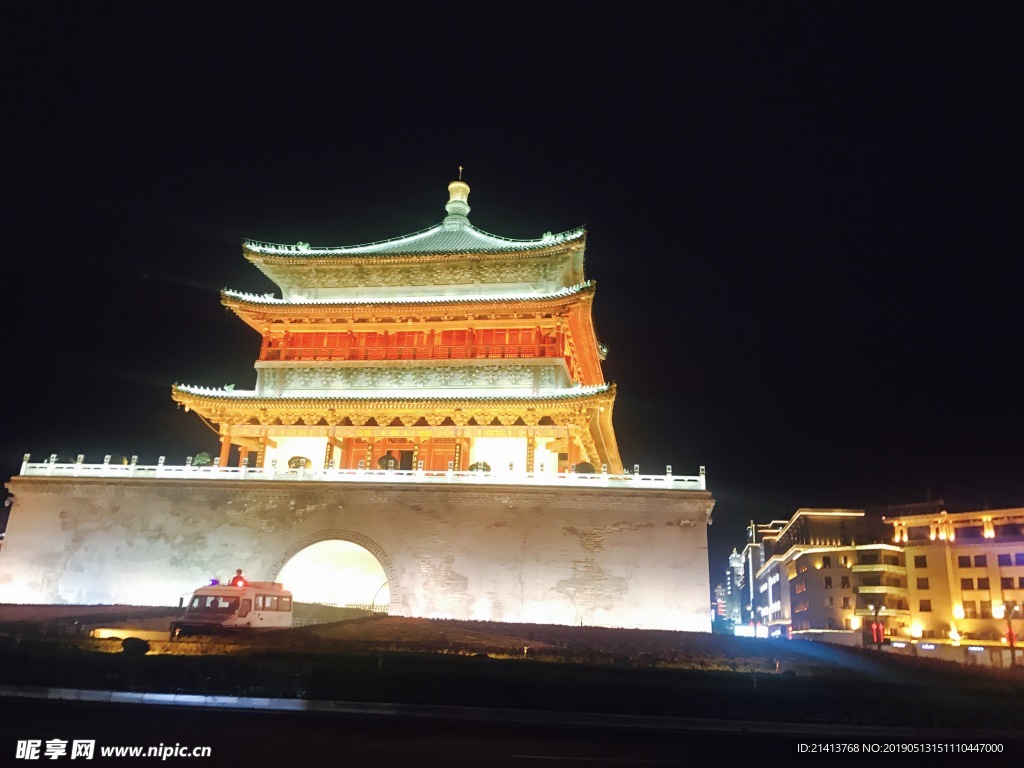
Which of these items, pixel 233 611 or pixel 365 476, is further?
pixel 365 476

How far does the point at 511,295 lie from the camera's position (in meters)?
29.3

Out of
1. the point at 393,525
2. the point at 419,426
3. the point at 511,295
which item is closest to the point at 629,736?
the point at 393,525

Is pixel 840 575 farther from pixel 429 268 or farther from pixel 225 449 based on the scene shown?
pixel 225 449

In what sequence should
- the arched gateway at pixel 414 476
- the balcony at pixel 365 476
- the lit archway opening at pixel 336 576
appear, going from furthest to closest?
the lit archway opening at pixel 336 576 < the balcony at pixel 365 476 < the arched gateway at pixel 414 476

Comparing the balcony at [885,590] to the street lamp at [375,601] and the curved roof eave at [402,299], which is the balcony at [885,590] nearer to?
the curved roof eave at [402,299]

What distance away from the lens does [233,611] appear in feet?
56.6

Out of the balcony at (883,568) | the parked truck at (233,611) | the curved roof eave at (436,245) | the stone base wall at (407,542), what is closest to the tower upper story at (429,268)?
the curved roof eave at (436,245)

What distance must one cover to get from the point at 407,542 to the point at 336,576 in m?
6.06

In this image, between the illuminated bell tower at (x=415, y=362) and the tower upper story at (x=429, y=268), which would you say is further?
the tower upper story at (x=429, y=268)

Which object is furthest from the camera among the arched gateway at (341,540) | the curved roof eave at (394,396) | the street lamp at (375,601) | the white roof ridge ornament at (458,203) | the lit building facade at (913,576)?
the lit building facade at (913,576)

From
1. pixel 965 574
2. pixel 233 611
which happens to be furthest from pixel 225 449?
pixel 965 574

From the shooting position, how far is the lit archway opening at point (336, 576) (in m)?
25.2

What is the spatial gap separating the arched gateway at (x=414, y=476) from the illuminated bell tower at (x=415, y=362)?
3.4 inches

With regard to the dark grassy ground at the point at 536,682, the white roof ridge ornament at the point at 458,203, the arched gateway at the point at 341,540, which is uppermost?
the white roof ridge ornament at the point at 458,203
